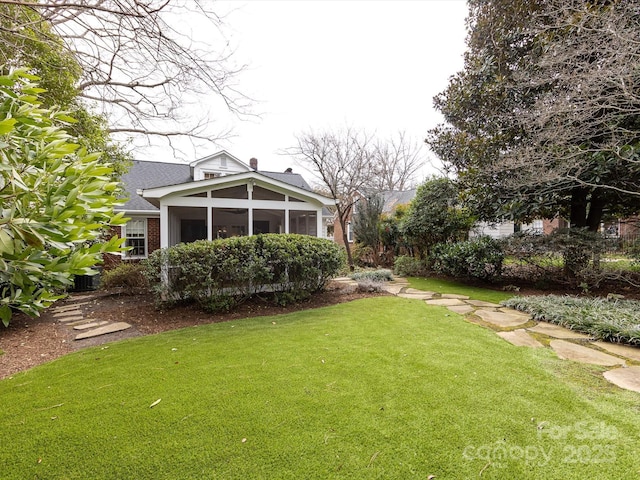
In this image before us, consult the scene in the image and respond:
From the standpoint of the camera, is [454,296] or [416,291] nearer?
[454,296]

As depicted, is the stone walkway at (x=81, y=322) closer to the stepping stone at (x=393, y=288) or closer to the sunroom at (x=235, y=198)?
the sunroom at (x=235, y=198)

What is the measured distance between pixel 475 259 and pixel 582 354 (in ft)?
16.4

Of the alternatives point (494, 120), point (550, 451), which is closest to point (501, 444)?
point (550, 451)

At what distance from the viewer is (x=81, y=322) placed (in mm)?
5629

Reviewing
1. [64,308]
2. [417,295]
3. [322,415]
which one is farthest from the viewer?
[417,295]

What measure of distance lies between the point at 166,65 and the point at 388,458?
561cm

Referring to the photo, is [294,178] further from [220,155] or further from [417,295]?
[417,295]

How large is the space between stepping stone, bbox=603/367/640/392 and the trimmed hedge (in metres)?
4.65

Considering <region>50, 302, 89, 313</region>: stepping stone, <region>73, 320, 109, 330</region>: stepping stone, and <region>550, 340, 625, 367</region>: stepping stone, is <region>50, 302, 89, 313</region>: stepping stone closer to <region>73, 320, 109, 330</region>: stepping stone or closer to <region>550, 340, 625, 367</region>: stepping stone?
<region>73, 320, 109, 330</region>: stepping stone

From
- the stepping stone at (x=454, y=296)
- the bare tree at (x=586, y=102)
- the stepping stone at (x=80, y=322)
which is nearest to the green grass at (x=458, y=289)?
the stepping stone at (x=454, y=296)

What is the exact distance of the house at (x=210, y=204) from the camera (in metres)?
A: 7.74

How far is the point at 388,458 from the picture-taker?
182 cm

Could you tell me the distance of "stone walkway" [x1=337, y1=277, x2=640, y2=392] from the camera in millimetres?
2938

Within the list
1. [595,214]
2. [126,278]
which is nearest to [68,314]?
[126,278]
